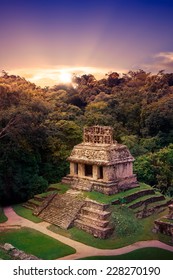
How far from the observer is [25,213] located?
52.6 feet

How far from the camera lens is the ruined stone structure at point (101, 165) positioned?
15.7 metres

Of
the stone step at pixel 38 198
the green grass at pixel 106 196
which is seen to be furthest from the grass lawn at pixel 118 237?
the stone step at pixel 38 198

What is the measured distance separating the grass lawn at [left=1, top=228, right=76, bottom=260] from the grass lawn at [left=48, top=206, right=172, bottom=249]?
0.79 m

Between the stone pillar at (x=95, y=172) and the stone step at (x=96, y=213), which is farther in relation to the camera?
the stone pillar at (x=95, y=172)

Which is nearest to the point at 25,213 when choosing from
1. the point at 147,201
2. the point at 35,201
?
the point at 35,201

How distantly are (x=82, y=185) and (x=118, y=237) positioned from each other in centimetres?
370

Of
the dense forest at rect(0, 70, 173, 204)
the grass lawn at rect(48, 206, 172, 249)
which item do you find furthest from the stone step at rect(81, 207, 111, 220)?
the dense forest at rect(0, 70, 173, 204)

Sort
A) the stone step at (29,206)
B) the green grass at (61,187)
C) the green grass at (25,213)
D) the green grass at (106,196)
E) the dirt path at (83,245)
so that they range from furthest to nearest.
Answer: the green grass at (61,187) → the stone step at (29,206) → the green grass at (25,213) → the green grass at (106,196) → the dirt path at (83,245)

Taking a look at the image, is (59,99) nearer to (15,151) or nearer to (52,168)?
(52,168)

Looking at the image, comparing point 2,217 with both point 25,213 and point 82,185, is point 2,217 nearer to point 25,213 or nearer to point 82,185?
point 25,213

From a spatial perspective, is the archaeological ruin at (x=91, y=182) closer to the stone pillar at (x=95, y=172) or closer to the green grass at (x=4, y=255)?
the stone pillar at (x=95, y=172)

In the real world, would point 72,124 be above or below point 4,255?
above

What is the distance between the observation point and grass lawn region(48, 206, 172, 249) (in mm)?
12587

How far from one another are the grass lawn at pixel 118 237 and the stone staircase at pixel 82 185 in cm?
237
